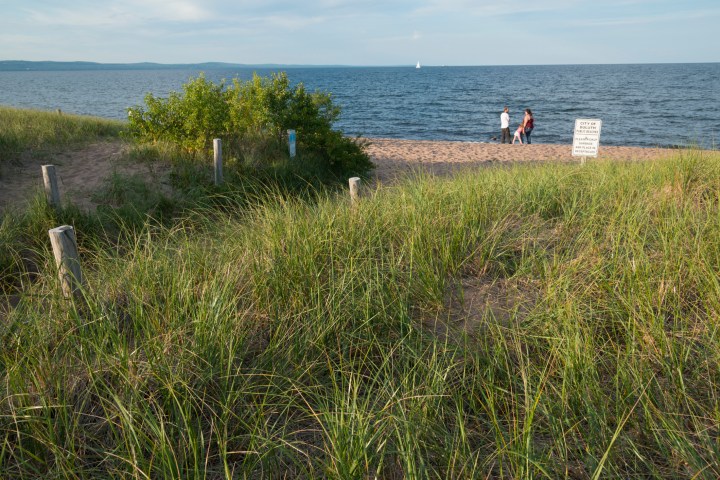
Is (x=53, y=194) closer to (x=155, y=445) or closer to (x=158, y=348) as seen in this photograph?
(x=158, y=348)

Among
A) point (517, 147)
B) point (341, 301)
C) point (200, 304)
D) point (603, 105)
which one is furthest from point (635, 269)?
point (603, 105)

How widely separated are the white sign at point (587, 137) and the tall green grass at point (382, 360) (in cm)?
631

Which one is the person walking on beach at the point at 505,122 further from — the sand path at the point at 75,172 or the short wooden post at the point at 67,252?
the short wooden post at the point at 67,252

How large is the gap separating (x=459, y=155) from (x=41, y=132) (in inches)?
452

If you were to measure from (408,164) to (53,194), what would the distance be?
360 inches

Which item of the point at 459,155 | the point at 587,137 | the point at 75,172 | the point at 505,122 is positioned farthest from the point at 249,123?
the point at 505,122

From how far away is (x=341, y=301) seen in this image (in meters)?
3.17

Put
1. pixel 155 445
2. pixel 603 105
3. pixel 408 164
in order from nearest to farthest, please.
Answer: pixel 155 445 → pixel 408 164 → pixel 603 105

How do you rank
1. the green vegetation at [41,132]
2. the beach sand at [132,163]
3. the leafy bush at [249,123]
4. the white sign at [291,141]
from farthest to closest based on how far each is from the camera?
1. the green vegetation at [41,132]
2. the leafy bush at [249,123]
3. the white sign at [291,141]
4. the beach sand at [132,163]

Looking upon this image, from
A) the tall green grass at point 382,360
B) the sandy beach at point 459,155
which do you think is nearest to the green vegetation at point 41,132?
the sandy beach at point 459,155

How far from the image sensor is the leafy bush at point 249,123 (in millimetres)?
10375

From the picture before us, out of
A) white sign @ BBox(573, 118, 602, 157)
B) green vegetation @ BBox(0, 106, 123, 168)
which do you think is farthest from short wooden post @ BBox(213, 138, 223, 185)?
white sign @ BBox(573, 118, 602, 157)

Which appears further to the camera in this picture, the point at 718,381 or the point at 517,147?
the point at 517,147

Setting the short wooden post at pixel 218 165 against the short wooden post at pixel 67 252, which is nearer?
the short wooden post at pixel 67 252
